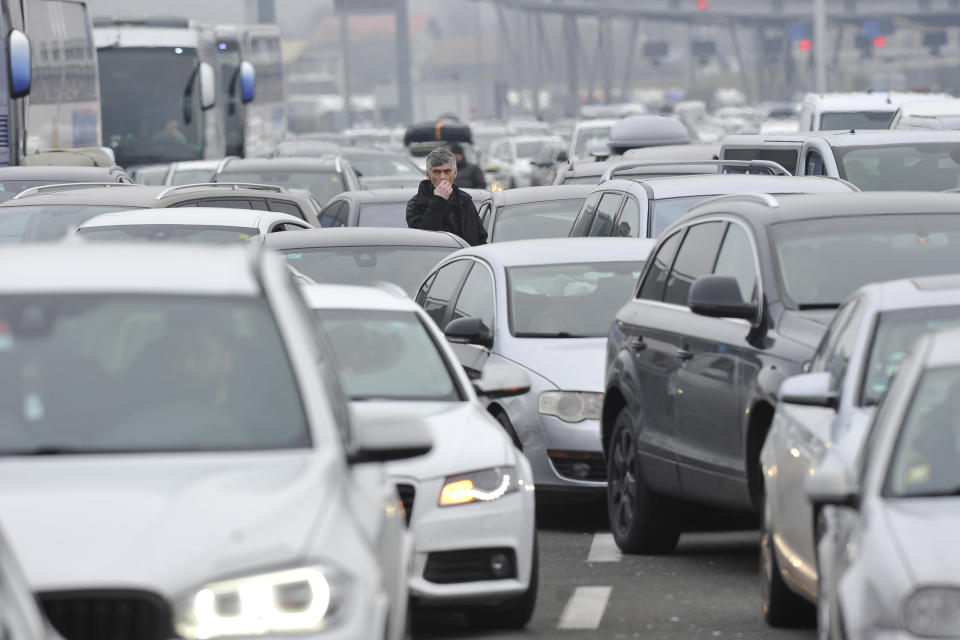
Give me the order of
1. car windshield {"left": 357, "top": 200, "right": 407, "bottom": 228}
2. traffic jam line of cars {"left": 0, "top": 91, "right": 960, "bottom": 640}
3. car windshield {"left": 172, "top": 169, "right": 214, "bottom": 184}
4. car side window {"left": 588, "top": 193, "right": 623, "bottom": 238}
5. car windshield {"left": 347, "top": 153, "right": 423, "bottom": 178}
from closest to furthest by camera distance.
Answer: traffic jam line of cars {"left": 0, "top": 91, "right": 960, "bottom": 640}, car side window {"left": 588, "top": 193, "right": 623, "bottom": 238}, car windshield {"left": 357, "top": 200, "right": 407, "bottom": 228}, car windshield {"left": 172, "top": 169, "right": 214, "bottom": 184}, car windshield {"left": 347, "top": 153, "right": 423, "bottom": 178}

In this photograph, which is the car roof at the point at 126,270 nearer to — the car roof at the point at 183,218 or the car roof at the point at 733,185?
the car roof at the point at 733,185

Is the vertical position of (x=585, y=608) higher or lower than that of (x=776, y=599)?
lower

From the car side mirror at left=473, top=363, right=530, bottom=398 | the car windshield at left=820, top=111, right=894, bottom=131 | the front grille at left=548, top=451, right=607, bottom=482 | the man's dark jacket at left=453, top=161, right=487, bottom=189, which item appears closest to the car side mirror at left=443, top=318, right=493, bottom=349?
the front grille at left=548, top=451, right=607, bottom=482

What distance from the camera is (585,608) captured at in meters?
8.91

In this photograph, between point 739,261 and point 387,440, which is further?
point 739,261

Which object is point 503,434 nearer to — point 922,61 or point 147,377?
point 147,377

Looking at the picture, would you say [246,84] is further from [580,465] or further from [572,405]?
[580,465]

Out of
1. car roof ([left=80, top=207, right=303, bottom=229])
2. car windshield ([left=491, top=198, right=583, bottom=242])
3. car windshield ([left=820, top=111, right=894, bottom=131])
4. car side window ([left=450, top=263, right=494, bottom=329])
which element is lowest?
car windshield ([left=820, top=111, right=894, bottom=131])

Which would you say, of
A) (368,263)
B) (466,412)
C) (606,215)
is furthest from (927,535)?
(606,215)

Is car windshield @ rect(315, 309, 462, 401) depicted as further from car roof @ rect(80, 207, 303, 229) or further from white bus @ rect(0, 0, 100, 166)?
white bus @ rect(0, 0, 100, 166)

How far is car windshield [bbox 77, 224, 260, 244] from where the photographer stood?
49.3ft

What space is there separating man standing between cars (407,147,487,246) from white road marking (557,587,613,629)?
789 cm

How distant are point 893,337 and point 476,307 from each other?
5308mm

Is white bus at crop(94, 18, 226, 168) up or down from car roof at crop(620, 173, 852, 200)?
down
